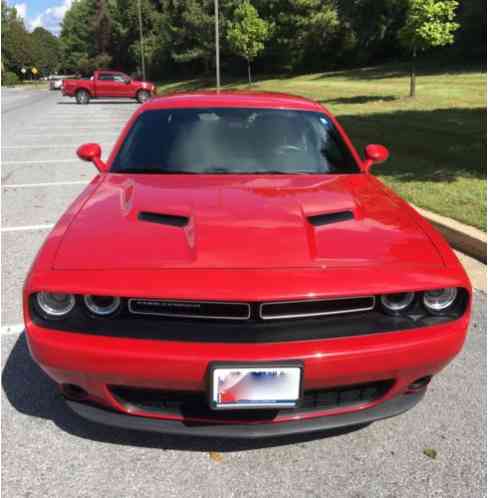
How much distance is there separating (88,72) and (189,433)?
270 feet

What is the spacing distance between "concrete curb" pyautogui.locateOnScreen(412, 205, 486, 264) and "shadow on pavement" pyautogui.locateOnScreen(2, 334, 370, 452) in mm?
2786

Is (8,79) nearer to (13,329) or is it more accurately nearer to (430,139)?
(430,139)

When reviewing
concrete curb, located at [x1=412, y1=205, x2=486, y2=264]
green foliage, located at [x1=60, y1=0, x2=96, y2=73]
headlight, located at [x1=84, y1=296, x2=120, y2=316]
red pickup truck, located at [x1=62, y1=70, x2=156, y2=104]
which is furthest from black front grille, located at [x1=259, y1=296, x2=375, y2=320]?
green foliage, located at [x1=60, y1=0, x2=96, y2=73]

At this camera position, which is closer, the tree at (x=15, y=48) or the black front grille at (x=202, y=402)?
the black front grille at (x=202, y=402)

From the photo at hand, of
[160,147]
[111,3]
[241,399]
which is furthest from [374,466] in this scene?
[111,3]

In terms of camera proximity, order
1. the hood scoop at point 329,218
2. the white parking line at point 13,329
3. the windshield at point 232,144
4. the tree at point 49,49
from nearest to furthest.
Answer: the hood scoop at point 329,218
the windshield at point 232,144
the white parking line at point 13,329
the tree at point 49,49

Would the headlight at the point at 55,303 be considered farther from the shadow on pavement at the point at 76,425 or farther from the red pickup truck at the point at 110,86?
the red pickup truck at the point at 110,86

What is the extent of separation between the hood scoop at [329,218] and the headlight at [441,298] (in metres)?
0.53

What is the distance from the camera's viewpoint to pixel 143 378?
2.03 meters

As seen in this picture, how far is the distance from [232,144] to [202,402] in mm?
1756

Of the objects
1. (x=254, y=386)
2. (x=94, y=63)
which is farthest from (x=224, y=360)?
(x=94, y=63)

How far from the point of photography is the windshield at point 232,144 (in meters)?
3.30

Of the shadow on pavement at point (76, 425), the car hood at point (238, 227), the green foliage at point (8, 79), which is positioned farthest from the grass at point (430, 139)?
the green foliage at point (8, 79)

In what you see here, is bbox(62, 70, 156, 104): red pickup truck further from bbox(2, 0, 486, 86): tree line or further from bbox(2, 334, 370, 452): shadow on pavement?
bbox(2, 334, 370, 452): shadow on pavement
